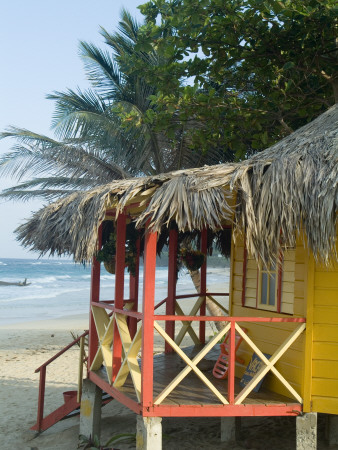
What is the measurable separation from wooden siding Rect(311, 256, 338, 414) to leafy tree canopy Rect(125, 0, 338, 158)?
4387mm

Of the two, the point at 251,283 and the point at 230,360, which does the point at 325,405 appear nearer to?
the point at 230,360

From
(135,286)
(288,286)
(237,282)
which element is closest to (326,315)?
(288,286)

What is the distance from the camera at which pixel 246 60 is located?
33.8ft

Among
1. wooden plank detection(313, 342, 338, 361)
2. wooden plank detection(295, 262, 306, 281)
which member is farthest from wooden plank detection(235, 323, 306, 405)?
wooden plank detection(295, 262, 306, 281)

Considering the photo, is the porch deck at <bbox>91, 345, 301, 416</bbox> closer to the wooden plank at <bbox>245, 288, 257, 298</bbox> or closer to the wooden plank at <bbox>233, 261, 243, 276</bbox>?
the wooden plank at <bbox>245, 288, 257, 298</bbox>

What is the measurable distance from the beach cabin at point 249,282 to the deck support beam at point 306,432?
10 millimetres

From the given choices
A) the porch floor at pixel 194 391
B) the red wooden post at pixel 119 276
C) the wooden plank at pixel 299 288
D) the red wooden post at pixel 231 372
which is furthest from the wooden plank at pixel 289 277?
the red wooden post at pixel 119 276

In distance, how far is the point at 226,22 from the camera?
9.30m

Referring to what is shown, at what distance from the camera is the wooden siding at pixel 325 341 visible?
5.82m

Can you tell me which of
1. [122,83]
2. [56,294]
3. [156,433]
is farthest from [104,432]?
[56,294]

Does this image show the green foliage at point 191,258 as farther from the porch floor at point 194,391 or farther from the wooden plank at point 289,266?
Answer: the wooden plank at point 289,266

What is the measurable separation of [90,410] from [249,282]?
2.75m

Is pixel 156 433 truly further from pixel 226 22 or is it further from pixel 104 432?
pixel 226 22

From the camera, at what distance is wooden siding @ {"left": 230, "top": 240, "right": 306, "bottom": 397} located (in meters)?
6.13
